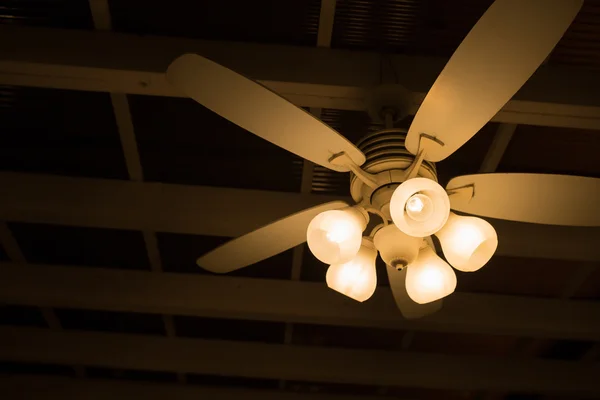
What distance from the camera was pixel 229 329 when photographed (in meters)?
3.06

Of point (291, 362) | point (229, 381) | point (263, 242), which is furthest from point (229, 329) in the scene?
point (263, 242)

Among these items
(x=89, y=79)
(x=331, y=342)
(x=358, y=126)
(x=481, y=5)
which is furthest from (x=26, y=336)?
(x=481, y=5)

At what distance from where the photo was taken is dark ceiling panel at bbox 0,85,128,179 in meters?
1.90

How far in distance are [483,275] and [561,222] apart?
4.69ft

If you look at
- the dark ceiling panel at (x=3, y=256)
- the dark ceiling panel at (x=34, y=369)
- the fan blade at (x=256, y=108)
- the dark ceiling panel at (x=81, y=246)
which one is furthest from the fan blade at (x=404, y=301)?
the dark ceiling panel at (x=34, y=369)

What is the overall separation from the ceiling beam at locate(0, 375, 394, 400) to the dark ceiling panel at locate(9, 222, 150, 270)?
1.05 m

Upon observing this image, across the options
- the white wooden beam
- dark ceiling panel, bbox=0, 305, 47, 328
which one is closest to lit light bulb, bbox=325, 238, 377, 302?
the white wooden beam

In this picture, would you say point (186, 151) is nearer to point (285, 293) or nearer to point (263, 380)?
point (285, 293)

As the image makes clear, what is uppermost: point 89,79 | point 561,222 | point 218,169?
point 218,169

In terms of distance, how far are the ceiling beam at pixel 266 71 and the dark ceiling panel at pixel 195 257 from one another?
947 millimetres

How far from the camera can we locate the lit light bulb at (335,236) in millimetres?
1145

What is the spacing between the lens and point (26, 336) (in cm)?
301

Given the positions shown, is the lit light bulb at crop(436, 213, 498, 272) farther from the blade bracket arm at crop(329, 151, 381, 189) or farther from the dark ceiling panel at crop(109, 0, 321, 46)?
the dark ceiling panel at crop(109, 0, 321, 46)

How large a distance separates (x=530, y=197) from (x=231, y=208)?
3.92ft
